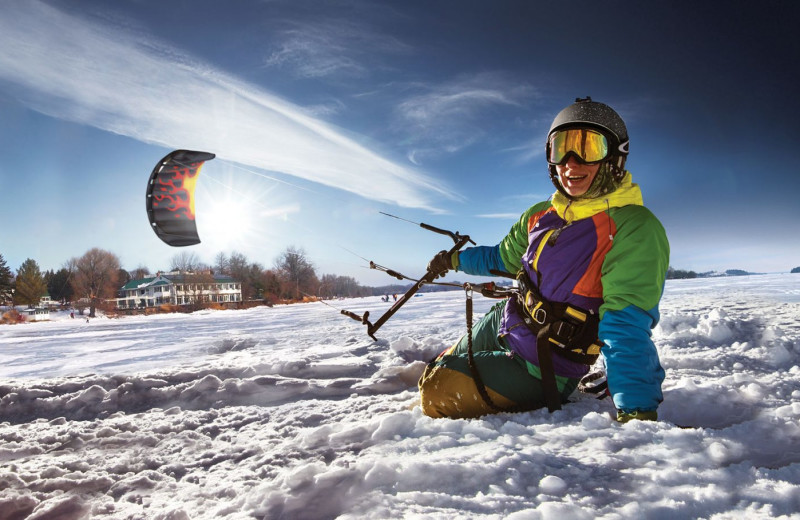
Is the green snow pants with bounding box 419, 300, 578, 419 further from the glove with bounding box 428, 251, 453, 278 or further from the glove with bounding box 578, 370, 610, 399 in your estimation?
the glove with bounding box 428, 251, 453, 278

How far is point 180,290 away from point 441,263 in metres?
63.7

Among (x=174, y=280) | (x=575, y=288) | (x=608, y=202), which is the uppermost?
(x=174, y=280)

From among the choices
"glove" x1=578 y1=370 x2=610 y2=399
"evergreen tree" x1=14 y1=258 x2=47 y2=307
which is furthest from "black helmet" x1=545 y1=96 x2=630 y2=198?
"evergreen tree" x1=14 y1=258 x2=47 y2=307

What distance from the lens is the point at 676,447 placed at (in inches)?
58.3

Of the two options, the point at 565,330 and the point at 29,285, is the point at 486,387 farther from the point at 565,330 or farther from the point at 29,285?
the point at 29,285

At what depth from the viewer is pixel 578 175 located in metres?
2.47

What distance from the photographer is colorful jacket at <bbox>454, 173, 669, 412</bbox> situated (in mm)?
2025

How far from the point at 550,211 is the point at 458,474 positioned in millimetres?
1982

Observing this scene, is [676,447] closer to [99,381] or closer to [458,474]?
[458,474]

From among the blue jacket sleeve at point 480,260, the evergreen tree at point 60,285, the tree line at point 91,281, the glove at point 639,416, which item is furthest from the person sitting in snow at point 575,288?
the evergreen tree at point 60,285

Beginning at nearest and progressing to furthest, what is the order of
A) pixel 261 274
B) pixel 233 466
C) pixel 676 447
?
pixel 676 447 < pixel 233 466 < pixel 261 274

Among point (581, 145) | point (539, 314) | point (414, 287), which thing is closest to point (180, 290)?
point (414, 287)

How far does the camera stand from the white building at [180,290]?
5144 cm

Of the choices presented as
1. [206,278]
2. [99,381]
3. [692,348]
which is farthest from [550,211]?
[206,278]
